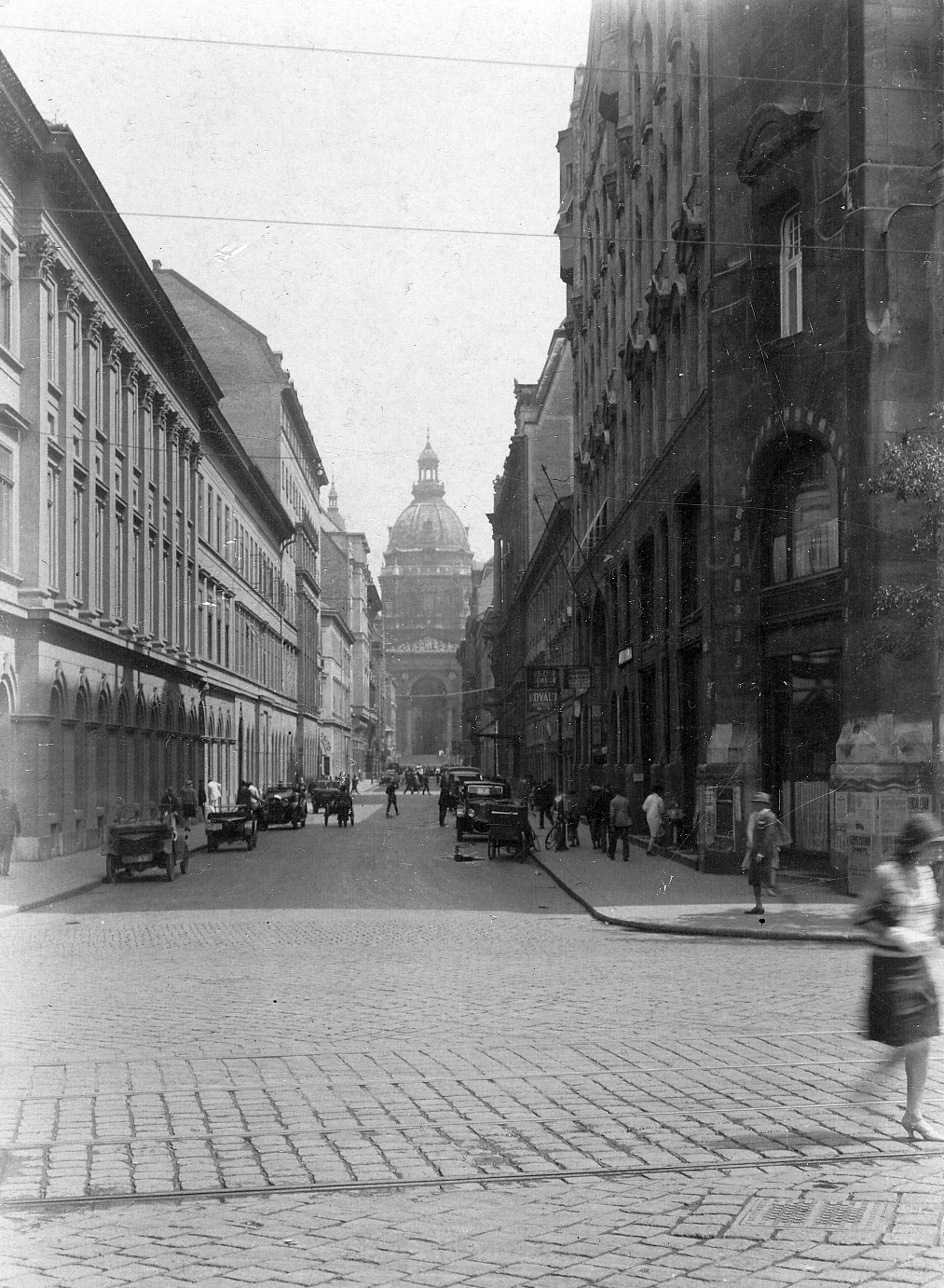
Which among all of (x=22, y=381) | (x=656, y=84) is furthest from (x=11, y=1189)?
(x=656, y=84)

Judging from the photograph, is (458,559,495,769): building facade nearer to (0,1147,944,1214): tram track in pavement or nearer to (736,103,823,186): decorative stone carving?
(736,103,823,186): decorative stone carving

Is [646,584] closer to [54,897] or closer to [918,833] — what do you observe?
[54,897]

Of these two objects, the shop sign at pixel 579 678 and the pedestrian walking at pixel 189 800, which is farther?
the pedestrian walking at pixel 189 800

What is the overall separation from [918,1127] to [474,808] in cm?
3321

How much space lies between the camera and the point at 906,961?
300 inches

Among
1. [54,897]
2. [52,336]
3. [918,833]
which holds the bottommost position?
[54,897]

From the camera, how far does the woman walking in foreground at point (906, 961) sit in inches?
299

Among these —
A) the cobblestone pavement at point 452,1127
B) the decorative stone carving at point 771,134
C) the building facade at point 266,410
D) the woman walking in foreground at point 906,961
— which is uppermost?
the building facade at point 266,410

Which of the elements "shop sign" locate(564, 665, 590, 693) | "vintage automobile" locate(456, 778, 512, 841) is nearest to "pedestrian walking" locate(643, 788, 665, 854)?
"shop sign" locate(564, 665, 590, 693)

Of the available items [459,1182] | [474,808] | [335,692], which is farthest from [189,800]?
[335,692]

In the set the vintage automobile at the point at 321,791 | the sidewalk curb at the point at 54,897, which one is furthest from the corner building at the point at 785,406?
the vintage automobile at the point at 321,791

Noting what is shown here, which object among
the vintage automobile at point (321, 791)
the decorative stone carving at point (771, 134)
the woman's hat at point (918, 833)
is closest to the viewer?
the woman's hat at point (918, 833)

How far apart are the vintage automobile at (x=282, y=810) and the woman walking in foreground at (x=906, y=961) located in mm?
44716

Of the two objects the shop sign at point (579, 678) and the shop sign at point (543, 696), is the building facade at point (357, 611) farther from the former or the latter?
the shop sign at point (579, 678)
